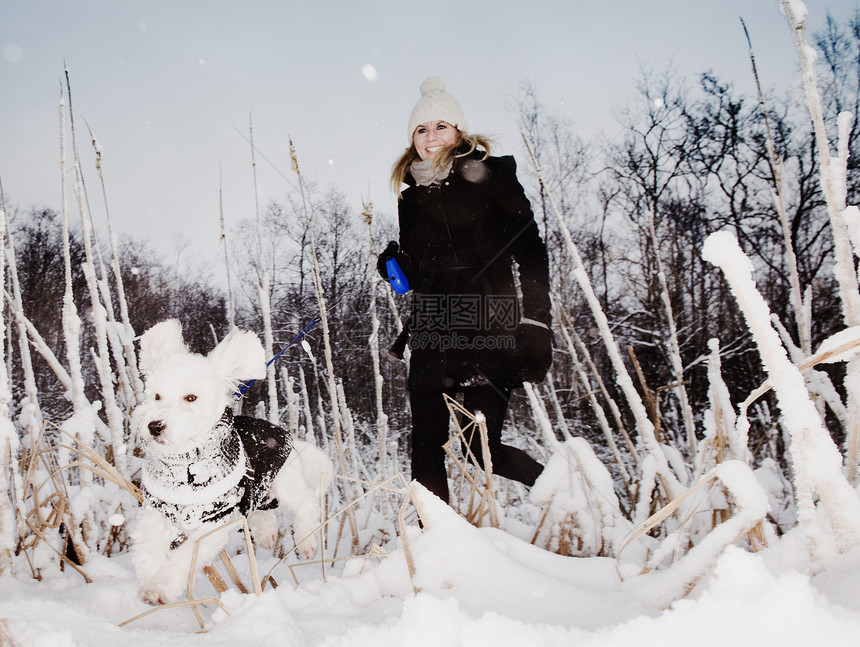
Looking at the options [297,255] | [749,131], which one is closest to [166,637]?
[749,131]

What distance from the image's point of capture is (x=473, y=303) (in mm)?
2143

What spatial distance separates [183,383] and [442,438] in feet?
3.71

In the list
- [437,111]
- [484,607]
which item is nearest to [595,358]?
[437,111]

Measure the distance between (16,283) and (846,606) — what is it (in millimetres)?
3033

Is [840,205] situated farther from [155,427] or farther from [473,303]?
[155,427]

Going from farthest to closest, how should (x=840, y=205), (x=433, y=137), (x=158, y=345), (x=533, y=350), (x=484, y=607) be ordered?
(x=433, y=137) < (x=533, y=350) < (x=158, y=345) < (x=840, y=205) < (x=484, y=607)

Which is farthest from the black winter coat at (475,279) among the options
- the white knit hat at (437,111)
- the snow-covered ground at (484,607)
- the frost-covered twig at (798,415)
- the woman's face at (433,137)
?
the frost-covered twig at (798,415)

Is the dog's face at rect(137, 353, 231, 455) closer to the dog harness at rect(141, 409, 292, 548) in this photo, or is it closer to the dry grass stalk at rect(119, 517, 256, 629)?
the dog harness at rect(141, 409, 292, 548)

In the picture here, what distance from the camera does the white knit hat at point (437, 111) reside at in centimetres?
243

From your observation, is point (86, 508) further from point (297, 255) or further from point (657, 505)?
point (297, 255)

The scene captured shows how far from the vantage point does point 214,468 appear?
1617 mm

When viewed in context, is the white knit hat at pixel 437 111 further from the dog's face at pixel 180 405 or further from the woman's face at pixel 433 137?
the dog's face at pixel 180 405

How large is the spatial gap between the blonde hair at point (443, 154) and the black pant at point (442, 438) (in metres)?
1.10

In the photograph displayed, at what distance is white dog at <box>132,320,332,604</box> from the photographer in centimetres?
153
